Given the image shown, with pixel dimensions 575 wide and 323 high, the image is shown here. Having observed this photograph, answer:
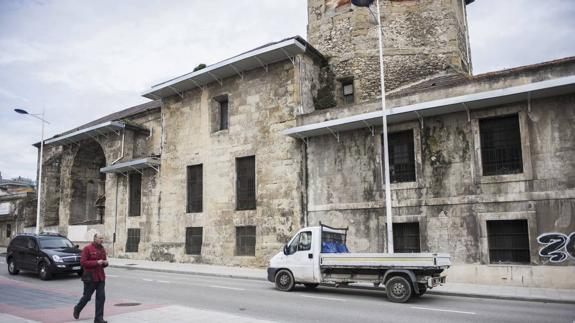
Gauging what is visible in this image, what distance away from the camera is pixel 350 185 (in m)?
18.8

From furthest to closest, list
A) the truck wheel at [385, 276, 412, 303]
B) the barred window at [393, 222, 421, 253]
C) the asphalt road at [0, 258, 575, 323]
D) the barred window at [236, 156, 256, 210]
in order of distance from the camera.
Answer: the barred window at [236, 156, 256, 210]
the barred window at [393, 222, 421, 253]
the truck wheel at [385, 276, 412, 303]
the asphalt road at [0, 258, 575, 323]

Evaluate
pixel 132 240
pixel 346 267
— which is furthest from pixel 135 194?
pixel 346 267

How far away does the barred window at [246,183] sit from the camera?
22375 mm

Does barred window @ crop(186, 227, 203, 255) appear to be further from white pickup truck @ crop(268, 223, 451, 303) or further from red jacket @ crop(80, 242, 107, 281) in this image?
red jacket @ crop(80, 242, 107, 281)

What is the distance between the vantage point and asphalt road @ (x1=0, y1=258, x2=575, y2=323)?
9.18 meters

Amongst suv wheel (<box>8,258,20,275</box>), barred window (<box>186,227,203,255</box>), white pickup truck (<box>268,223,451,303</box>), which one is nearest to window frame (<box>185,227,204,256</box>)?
barred window (<box>186,227,203,255</box>)

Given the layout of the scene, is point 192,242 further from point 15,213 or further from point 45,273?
point 15,213

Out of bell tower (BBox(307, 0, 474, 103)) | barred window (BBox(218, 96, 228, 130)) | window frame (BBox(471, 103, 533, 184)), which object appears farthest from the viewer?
barred window (BBox(218, 96, 228, 130))

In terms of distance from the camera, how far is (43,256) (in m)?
16.3

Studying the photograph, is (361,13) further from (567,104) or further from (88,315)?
(88,315)

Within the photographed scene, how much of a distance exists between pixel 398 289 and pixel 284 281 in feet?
12.3

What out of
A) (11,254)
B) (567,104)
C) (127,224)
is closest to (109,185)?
(127,224)

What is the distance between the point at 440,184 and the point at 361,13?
11.7 meters

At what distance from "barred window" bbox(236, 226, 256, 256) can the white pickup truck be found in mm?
7562
